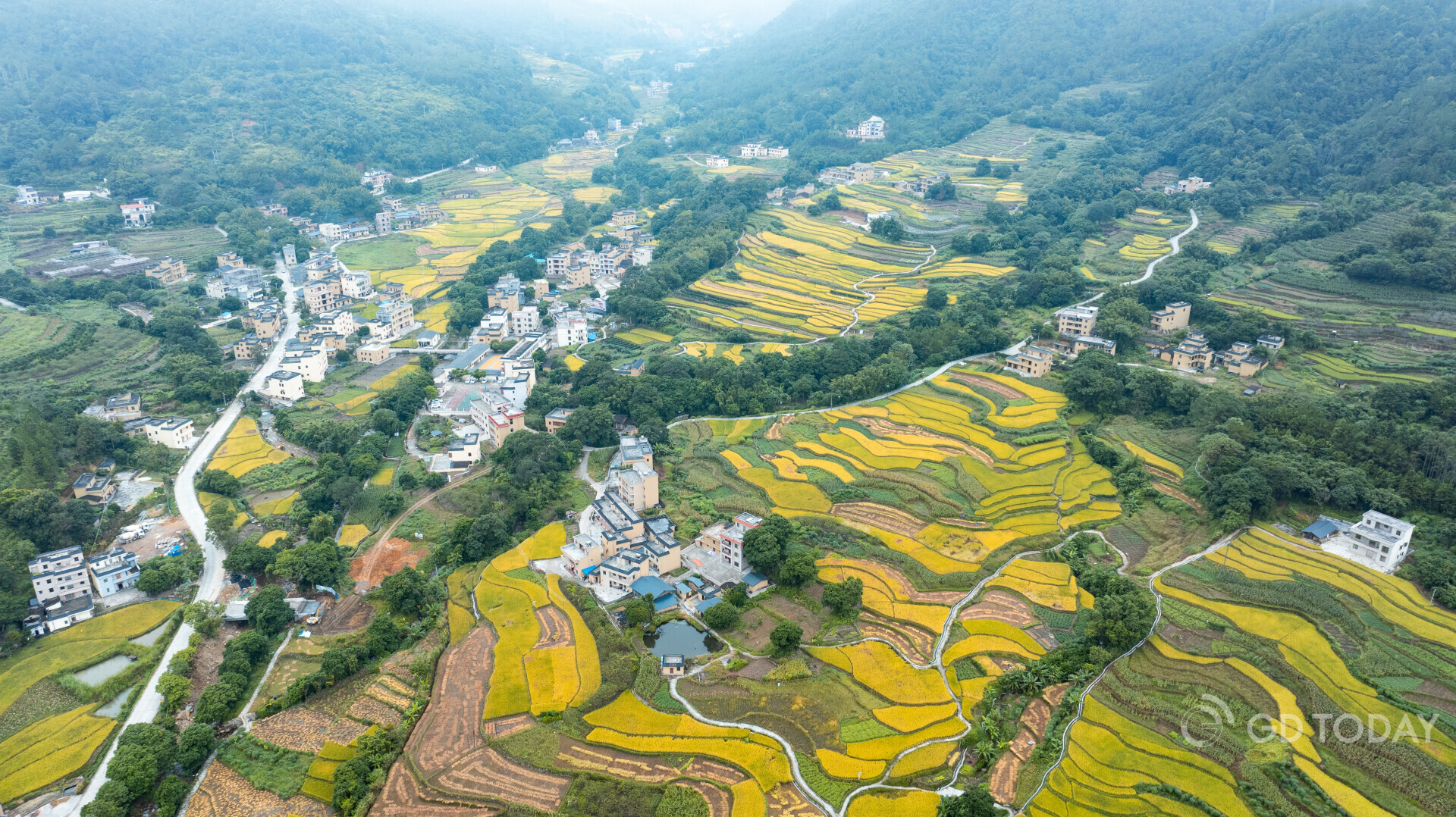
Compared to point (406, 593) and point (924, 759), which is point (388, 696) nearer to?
point (406, 593)

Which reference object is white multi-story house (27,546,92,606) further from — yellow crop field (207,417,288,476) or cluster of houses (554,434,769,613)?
cluster of houses (554,434,769,613)

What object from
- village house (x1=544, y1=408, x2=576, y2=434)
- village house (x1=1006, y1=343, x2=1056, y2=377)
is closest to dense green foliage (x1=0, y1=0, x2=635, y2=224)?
village house (x1=544, y1=408, x2=576, y2=434)

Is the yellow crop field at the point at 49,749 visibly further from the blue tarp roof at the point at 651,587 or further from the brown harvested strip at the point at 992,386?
the brown harvested strip at the point at 992,386

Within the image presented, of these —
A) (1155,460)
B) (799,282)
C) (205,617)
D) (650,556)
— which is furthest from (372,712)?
(799,282)

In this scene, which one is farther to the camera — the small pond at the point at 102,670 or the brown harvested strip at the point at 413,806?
the small pond at the point at 102,670

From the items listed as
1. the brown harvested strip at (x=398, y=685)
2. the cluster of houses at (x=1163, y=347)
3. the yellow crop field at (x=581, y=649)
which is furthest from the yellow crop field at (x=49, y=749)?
the cluster of houses at (x=1163, y=347)
